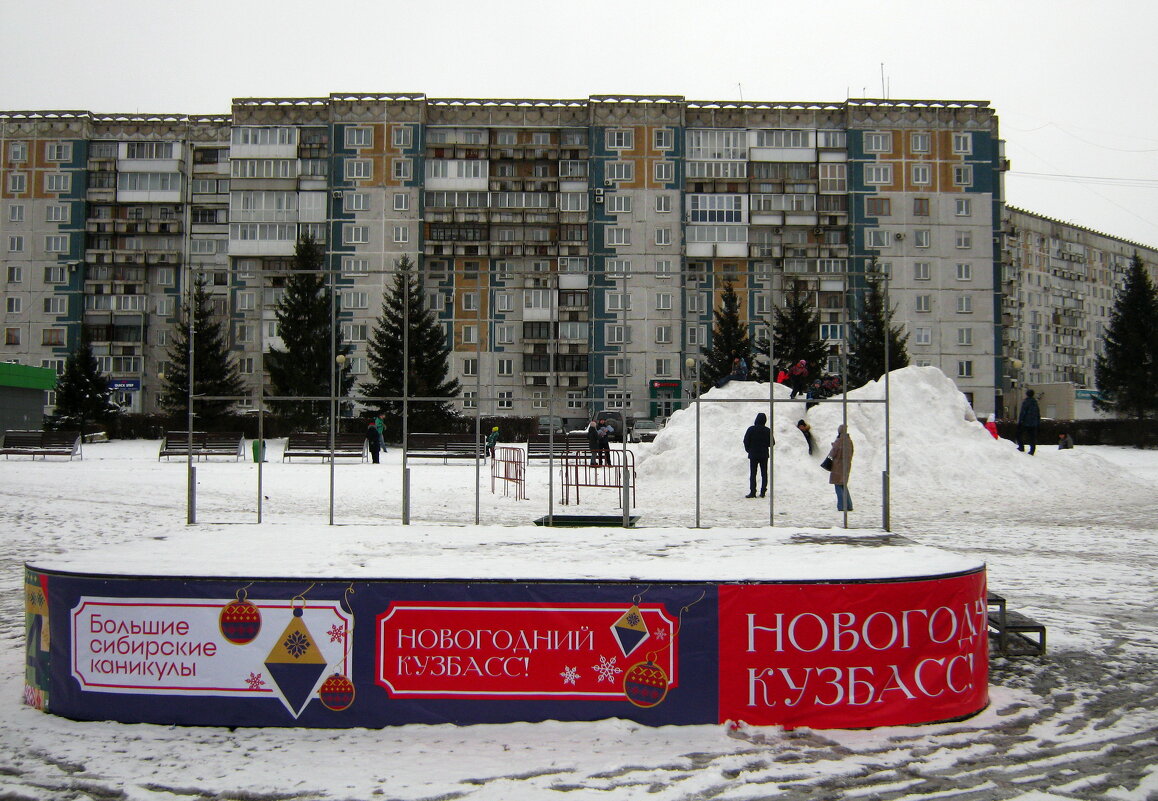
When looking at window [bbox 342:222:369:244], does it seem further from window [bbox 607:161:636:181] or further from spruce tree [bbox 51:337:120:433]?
spruce tree [bbox 51:337:120:433]

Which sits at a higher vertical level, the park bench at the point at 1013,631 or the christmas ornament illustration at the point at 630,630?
the christmas ornament illustration at the point at 630,630

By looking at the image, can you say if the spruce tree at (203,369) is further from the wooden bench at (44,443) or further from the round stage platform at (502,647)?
the round stage platform at (502,647)

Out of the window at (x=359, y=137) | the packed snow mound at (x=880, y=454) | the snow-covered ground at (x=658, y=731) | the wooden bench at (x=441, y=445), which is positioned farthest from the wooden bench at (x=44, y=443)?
the window at (x=359, y=137)

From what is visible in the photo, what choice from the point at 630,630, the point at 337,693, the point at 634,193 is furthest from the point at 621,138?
the point at 337,693

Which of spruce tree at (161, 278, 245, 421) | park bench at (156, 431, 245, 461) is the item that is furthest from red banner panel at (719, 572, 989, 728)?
spruce tree at (161, 278, 245, 421)

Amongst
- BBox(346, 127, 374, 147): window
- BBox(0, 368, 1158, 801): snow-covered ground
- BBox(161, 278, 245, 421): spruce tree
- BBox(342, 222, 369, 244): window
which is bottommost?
BBox(0, 368, 1158, 801): snow-covered ground

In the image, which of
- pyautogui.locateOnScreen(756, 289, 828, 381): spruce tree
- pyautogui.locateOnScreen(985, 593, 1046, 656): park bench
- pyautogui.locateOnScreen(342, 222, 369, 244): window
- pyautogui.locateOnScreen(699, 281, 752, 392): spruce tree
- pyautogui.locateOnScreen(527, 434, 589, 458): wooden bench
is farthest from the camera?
pyautogui.locateOnScreen(342, 222, 369, 244): window

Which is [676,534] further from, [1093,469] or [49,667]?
[1093,469]

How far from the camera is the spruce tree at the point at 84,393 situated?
53.8 meters

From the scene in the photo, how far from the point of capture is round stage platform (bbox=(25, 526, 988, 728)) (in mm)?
6348

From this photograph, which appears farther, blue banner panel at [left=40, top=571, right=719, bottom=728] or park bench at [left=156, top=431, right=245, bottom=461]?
park bench at [left=156, top=431, right=245, bottom=461]

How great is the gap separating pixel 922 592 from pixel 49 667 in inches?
261

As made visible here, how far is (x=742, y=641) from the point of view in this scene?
20.9ft

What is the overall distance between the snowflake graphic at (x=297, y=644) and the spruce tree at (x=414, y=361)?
8.42m
